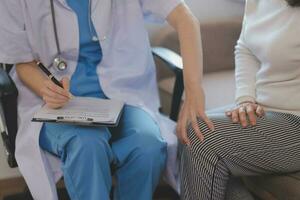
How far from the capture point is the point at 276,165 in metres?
1.31

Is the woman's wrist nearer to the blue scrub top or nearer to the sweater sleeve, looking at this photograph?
the sweater sleeve

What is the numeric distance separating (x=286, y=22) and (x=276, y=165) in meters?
0.45

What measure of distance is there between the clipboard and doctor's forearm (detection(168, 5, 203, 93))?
244 mm

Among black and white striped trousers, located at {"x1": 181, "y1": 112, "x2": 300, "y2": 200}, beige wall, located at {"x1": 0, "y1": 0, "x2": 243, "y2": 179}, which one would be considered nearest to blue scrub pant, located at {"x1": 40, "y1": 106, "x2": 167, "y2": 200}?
black and white striped trousers, located at {"x1": 181, "y1": 112, "x2": 300, "y2": 200}

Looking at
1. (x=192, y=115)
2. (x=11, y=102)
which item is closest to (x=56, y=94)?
(x=11, y=102)

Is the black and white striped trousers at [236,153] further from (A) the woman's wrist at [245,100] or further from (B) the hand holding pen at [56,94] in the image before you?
(B) the hand holding pen at [56,94]

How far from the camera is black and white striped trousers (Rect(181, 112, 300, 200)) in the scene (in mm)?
1289

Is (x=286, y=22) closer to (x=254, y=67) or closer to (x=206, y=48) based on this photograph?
(x=254, y=67)

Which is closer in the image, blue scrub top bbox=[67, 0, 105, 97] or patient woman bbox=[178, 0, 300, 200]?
patient woman bbox=[178, 0, 300, 200]

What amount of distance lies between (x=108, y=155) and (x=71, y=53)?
1.26 ft

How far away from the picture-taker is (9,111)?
1.35 meters

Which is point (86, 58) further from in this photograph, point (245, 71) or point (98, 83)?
point (245, 71)

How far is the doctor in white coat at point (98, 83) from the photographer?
51.5 inches

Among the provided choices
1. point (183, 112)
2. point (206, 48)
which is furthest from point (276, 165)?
point (206, 48)
